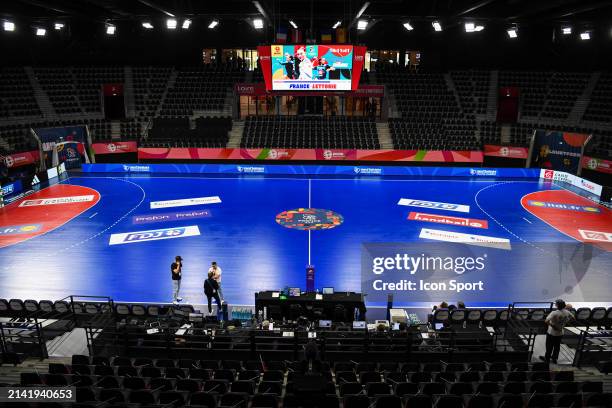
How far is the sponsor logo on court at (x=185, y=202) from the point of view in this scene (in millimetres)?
26266

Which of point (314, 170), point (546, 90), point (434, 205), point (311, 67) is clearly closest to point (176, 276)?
point (311, 67)

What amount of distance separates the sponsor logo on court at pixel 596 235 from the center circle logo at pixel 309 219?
11108 mm

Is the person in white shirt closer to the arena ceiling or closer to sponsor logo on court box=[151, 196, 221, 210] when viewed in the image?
the arena ceiling

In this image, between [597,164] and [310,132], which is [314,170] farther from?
[597,164]

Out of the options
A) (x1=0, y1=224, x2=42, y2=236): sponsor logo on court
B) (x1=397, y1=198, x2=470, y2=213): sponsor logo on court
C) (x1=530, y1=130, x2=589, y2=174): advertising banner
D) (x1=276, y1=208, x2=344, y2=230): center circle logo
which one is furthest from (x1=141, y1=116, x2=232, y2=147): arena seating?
(x1=530, y1=130, x2=589, y2=174): advertising banner

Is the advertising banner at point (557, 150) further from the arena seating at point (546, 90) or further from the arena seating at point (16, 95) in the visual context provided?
the arena seating at point (16, 95)

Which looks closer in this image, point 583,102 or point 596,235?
point 596,235

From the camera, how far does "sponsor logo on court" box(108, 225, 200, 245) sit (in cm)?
2141

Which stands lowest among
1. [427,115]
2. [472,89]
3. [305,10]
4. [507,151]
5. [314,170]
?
[314,170]

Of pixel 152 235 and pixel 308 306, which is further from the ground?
pixel 152 235

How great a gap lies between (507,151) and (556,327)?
86.6 feet

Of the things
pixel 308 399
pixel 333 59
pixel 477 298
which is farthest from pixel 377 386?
pixel 333 59

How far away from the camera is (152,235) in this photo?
2195 cm

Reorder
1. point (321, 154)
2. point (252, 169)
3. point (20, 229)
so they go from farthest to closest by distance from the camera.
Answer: point (321, 154) < point (252, 169) < point (20, 229)
